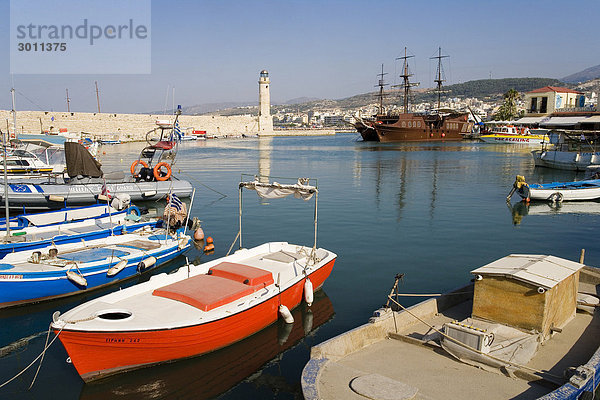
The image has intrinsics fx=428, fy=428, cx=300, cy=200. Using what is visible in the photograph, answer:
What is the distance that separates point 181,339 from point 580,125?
58422mm

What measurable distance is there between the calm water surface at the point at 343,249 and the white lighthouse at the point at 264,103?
122864 mm

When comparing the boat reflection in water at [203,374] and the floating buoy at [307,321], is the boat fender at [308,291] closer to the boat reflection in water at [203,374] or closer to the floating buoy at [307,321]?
the floating buoy at [307,321]

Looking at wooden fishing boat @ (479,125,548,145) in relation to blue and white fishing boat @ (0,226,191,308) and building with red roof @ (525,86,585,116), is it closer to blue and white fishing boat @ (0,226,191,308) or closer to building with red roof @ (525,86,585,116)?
building with red roof @ (525,86,585,116)

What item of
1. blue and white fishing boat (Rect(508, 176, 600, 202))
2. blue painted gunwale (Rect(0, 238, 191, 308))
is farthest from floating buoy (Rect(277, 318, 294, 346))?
blue and white fishing boat (Rect(508, 176, 600, 202))

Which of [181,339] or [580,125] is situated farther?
[580,125]

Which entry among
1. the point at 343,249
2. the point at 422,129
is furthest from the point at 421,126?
the point at 343,249

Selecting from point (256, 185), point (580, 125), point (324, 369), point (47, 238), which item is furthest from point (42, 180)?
point (580, 125)

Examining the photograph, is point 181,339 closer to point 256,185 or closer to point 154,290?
point 154,290

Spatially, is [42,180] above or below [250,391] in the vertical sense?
above

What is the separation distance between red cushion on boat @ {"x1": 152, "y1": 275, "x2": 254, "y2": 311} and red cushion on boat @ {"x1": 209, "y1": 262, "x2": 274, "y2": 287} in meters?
0.20

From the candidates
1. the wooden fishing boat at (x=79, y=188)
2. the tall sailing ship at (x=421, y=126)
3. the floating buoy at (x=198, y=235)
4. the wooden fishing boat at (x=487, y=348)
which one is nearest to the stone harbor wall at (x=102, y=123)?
the tall sailing ship at (x=421, y=126)

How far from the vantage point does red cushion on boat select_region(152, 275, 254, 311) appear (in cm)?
948

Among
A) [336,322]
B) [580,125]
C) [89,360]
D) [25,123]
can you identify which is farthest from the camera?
[25,123]

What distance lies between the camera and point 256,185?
537 inches
